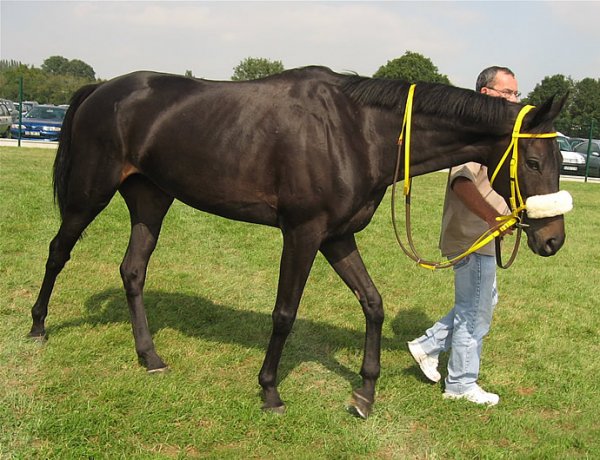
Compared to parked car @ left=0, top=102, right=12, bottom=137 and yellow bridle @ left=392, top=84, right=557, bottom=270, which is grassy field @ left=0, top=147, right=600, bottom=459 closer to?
yellow bridle @ left=392, top=84, right=557, bottom=270

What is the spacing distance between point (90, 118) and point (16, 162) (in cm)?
983

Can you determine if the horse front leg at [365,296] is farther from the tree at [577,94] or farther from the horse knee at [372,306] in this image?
the tree at [577,94]

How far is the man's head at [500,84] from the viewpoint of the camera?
12.3 ft

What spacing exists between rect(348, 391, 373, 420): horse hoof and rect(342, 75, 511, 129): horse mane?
72.0 inches

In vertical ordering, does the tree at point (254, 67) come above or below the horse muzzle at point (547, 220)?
above

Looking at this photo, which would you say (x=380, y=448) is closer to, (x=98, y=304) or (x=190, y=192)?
(x=190, y=192)

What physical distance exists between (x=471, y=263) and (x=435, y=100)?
3.62ft

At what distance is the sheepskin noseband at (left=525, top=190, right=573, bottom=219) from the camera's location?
10.5 ft

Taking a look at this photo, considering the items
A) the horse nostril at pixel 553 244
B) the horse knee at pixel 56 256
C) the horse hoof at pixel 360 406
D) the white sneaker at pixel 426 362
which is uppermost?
the horse nostril at pixel 553 244

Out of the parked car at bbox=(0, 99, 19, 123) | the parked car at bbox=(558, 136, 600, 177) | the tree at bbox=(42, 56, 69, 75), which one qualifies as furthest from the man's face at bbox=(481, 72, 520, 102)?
the tree at bbox=(42, 56, 69, 75)

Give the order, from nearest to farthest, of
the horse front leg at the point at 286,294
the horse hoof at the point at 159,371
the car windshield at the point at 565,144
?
the horse front leg at the point at 286,294 → the horse hoof at the point at 159,371 → the car windshield at the point at 565,144

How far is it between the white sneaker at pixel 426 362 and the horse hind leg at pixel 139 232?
2.01 metres

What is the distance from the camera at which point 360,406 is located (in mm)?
3764

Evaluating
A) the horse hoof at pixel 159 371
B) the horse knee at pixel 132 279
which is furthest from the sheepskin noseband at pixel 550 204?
the horse knee at pixel 132 279
